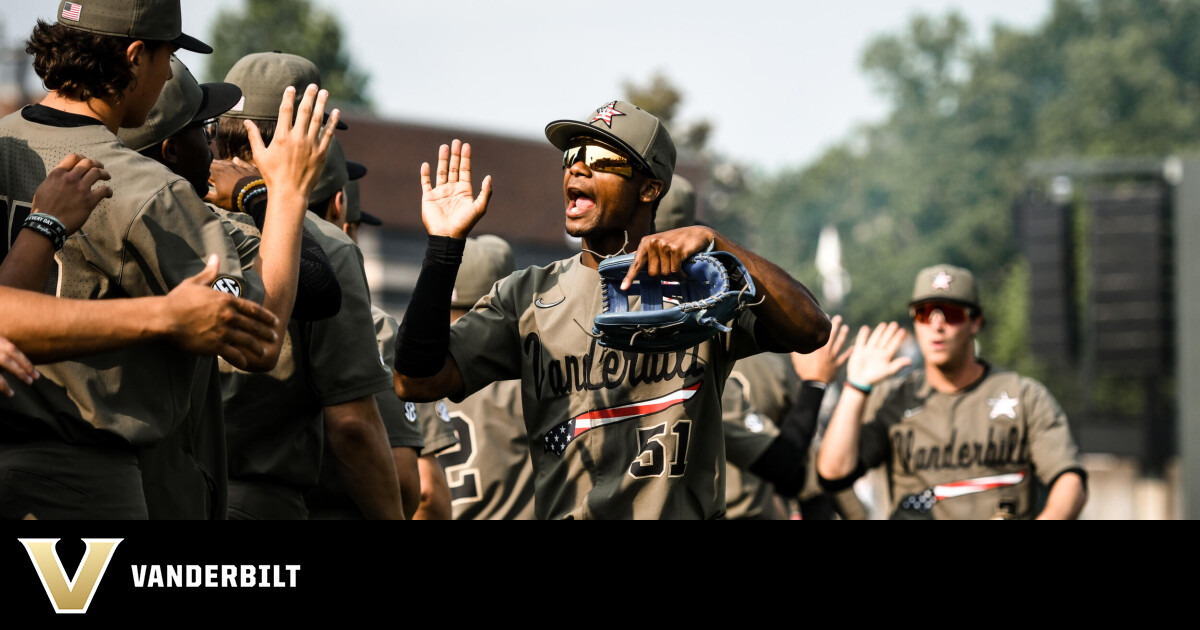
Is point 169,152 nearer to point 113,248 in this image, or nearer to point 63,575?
point 113,248

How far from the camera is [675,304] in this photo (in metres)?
4.39

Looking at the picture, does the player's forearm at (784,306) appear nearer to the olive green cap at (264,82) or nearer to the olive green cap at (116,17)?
the olive green cap at (116,17)

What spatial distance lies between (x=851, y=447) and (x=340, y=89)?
60.9 m

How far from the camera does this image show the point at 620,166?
189 inches

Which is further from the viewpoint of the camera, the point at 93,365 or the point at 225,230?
the point at 225,230

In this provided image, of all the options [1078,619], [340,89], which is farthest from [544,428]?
[340,89]

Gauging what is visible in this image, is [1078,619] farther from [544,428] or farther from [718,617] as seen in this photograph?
[544,428]

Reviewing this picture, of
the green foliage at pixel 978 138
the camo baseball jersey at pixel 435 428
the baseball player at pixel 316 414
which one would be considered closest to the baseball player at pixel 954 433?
the camo baseball jersey at pixel 435 428

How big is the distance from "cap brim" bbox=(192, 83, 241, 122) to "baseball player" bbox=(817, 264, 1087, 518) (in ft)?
11.7

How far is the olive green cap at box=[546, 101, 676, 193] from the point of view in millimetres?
4766

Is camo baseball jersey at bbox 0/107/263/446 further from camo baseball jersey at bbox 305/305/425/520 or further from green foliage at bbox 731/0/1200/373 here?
green foliage at bbox 731/0/1200/373

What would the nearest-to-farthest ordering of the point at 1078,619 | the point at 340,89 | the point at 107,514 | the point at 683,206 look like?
the point at 1078,619
the point at 107,514
the point at 683,206
the point at 340,89

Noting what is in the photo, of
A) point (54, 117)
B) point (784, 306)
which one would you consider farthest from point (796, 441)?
point (54, 117)

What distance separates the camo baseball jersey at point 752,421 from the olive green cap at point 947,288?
1.13 m
